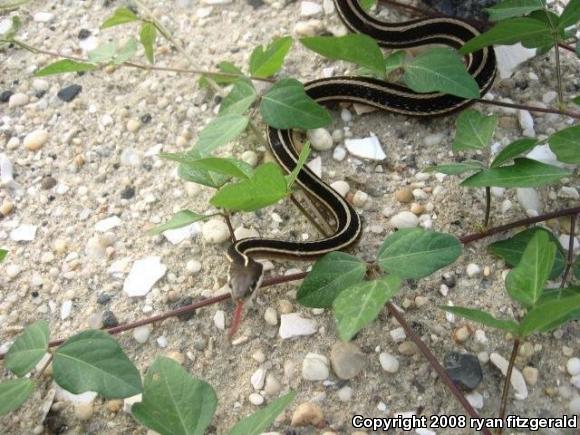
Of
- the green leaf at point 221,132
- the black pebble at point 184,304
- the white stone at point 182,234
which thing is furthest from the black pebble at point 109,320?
the green leaf at point 221,132

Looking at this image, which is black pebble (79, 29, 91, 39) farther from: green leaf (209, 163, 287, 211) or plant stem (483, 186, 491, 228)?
plant stem (483, 186, 491, 228)

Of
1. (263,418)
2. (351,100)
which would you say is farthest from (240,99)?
(263,418)

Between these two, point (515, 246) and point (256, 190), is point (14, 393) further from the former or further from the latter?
point (515, 246)

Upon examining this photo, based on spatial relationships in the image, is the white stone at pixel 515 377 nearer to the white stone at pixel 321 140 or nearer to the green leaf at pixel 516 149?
the green leaf at pixel 516 149

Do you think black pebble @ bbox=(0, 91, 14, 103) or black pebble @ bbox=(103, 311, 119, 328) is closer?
black pebble @ bbox=(103, 311, 119, 328)

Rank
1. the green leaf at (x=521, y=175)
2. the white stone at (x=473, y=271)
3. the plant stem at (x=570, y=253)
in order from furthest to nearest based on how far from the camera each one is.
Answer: the white stone at (x=473, y=271), the plant stem at (x=570, y=253), the green leaf at (x=521, y=175)

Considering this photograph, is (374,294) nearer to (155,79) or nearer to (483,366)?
(483,366)

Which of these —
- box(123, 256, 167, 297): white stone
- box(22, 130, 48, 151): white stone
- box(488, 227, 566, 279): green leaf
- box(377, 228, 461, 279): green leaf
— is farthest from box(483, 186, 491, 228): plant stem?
box(22, 130, 48, 151): white stone
